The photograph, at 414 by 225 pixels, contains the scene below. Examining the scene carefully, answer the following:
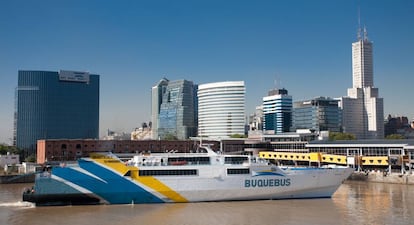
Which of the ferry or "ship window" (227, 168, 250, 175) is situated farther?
"ship window" (227, 168, 250, 175)

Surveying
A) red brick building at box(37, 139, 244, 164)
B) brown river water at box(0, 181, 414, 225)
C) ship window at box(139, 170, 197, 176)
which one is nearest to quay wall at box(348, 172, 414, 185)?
brown river water at box(0, 181, 414, 225)

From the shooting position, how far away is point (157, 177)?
29875 mm

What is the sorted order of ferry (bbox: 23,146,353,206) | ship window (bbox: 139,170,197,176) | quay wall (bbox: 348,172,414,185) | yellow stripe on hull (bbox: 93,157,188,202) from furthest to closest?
quay wall (bbox: 348,172,414,185) → ship window (bbox: 139,170,197,176) → yellow stripe on hull (bbox: 93,157,188,202) → ferry (bbox: 23,146,353,206)

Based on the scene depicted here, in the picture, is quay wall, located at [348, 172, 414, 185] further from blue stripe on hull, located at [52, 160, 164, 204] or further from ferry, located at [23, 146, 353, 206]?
blue stripe on hull, located at [52, 160, 164, 204]

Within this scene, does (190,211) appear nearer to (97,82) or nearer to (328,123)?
(97,82)

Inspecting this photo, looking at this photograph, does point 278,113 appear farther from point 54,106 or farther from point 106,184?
point 106,184

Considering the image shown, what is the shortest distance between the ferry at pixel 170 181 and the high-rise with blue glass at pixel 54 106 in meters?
87.2

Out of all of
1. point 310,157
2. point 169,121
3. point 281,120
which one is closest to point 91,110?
point 169,121

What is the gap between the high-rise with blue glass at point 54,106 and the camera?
11044cm

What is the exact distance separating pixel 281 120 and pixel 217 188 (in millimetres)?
111220

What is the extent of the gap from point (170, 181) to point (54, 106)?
9153 cm

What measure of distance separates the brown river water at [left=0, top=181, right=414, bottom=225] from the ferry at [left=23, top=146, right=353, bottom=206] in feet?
2.12

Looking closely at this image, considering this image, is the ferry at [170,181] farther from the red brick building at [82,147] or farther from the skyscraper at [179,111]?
the skyscraper at [179,111]

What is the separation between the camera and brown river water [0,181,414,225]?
24141 millimetres
